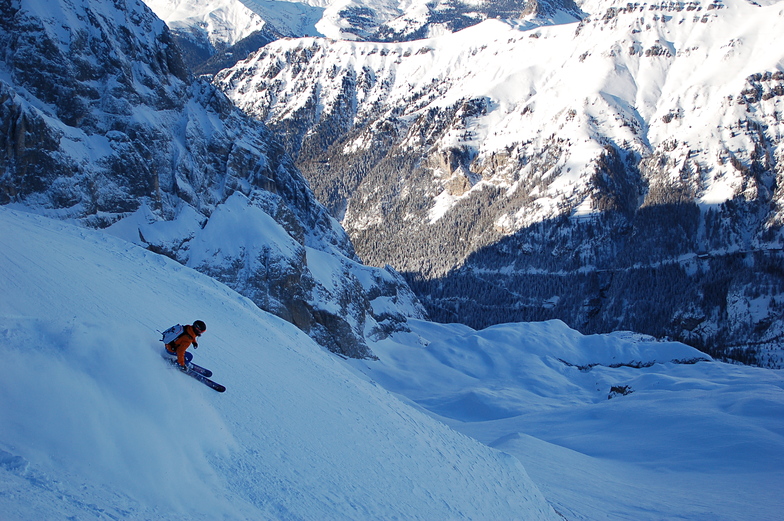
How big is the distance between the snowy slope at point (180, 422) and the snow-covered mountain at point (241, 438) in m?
0.03

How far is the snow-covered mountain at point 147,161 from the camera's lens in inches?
1577

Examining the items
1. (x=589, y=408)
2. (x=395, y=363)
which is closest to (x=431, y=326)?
Answer: (x=395, y=363)

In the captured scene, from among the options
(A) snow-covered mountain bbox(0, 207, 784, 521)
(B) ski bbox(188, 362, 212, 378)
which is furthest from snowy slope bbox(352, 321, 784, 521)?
(B) ski bbox(188, 362, 212, 378)

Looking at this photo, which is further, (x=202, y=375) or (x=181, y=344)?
(x=202, y=375)

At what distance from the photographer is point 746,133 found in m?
158

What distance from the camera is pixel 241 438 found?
1023cm

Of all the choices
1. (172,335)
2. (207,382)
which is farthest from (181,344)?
(207,382)

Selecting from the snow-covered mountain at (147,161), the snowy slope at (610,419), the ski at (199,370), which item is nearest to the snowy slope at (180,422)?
the ski at (199,370)

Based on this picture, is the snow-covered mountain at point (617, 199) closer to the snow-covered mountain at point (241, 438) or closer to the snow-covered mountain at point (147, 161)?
the snow-covered mountain at point (147, 161)

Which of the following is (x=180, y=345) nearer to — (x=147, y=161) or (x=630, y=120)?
(x=147, y=161)

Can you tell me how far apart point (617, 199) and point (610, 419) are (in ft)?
457

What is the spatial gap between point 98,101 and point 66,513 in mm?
49877

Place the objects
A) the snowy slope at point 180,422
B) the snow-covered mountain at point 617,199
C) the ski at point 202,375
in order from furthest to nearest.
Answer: the snow-covered mountain at point 617,199 < the ski at point 202,375 < the snowy slope at point 180,422

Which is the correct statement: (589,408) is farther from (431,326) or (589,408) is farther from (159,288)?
(431,326)
